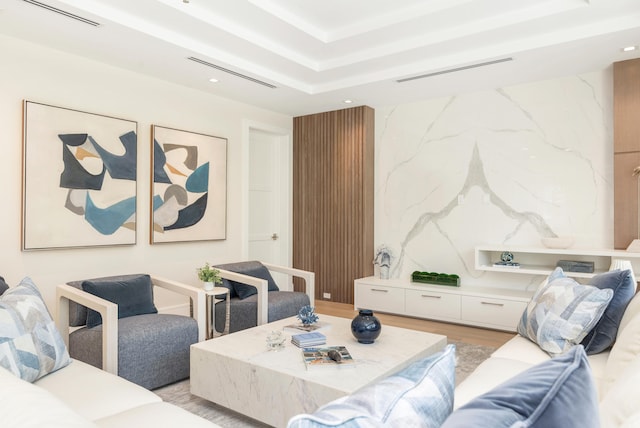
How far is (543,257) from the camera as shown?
4453 mm

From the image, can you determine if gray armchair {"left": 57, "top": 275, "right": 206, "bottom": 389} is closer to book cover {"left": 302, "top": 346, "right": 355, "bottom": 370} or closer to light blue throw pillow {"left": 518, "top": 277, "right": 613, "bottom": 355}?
book cover {"left": 302, "top": 346, "right": 355, "bottom": 370}

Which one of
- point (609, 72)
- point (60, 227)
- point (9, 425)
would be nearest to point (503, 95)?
point (609, 72)

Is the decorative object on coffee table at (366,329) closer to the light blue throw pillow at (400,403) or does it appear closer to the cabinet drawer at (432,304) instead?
the light blue throw pillow at (400,403)

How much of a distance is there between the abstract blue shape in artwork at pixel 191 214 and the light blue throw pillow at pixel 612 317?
12.2ft

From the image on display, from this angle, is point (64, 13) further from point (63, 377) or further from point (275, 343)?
point (275, 343)

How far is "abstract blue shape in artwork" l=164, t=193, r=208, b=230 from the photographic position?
4.56 m

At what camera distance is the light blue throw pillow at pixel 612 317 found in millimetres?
2145

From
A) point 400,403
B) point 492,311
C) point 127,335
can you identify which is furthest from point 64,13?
point 492,311

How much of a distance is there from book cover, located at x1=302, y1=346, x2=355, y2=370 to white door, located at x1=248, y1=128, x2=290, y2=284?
11.0ft

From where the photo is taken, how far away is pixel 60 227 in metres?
3.66

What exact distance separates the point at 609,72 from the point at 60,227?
512cm

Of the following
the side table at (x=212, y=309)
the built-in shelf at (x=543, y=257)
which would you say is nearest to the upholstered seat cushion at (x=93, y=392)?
the side table at (x=212, y=309)

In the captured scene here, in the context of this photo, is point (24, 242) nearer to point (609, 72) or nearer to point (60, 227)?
point (60, 227)

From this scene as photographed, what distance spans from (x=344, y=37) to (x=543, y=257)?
2.96 m
